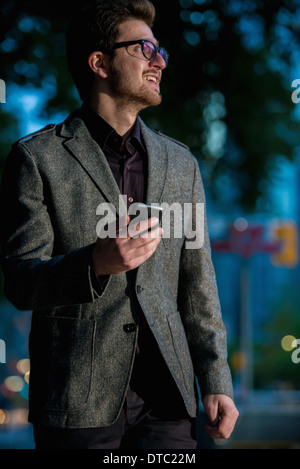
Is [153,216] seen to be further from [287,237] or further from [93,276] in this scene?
[287,237]

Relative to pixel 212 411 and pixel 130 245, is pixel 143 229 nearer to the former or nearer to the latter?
pixel 130 245

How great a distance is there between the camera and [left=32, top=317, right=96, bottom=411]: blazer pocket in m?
2.18

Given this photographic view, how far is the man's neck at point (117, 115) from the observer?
2574mm

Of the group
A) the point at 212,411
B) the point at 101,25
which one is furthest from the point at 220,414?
the point at 101,25

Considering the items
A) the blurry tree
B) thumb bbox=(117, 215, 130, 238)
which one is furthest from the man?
the blurry tree

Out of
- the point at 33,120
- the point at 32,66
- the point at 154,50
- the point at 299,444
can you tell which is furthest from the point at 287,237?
the point at 154,50

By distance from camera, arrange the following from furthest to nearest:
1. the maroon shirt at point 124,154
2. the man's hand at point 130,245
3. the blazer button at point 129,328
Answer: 1. the maroon shirt at point 124,154
2. the blazer button at point 129,328
3. the man's hand at point 130,245

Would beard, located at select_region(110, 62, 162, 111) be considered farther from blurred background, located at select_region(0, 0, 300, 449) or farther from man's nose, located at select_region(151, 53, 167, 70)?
blurred background, located at select_region(0, 0, 300, 449)

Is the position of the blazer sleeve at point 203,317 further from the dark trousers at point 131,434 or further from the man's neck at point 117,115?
the man's neck at point 117,115

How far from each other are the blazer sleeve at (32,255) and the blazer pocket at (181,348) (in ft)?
1.29

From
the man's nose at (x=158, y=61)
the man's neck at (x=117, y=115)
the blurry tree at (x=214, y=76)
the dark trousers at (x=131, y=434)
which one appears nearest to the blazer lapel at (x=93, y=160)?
the man's neck at (x=117, y=115)

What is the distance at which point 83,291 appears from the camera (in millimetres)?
2053

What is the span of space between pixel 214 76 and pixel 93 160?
3.59m

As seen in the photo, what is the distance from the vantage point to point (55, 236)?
2332mm
